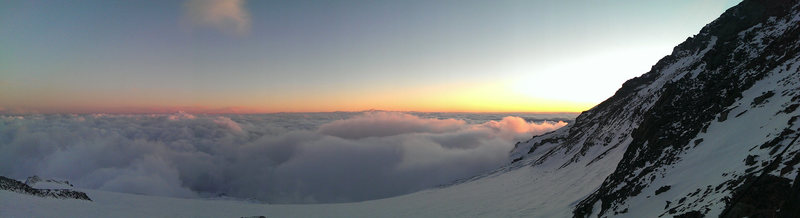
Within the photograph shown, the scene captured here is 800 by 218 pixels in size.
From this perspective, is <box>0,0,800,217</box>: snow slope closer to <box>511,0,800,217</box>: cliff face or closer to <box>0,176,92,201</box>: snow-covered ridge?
<box>511,0,800,217</box>: cliff face

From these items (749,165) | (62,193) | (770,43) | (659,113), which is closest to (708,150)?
(749,165)

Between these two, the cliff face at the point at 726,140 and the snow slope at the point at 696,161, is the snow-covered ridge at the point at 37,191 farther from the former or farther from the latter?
the cliff face at the point at 726,140

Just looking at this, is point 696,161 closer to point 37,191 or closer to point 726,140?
point 726,140

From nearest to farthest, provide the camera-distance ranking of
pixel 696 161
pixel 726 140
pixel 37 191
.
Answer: pixel 696 161 < pixel 726 140 < pixel 37 191

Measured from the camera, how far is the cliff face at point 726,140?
9711 mm

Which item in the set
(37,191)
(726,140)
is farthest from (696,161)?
(37,191)

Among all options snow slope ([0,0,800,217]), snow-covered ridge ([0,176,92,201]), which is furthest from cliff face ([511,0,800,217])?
snow-covered ridge ([0,176,92,201])

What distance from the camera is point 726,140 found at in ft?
52.9

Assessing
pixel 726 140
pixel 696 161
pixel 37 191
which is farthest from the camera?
pixel 37 191

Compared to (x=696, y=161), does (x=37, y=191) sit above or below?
below

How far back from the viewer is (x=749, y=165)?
38.0 ft

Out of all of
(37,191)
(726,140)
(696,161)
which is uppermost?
(726,140)

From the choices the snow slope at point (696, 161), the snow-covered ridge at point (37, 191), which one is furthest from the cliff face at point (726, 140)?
the snow-covered ridge at point (37, 191)

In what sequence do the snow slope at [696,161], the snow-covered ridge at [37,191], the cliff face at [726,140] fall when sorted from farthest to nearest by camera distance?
the snow-covered ridge at [37,191] → the snow slope at [696,161] → the cliff face at [726,140]
